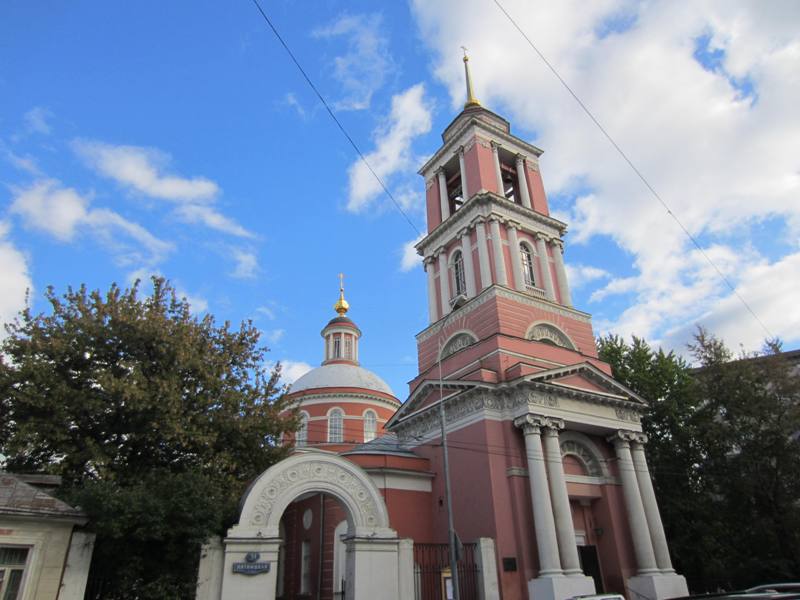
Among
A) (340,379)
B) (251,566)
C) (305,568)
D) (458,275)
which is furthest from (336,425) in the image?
(251,566)

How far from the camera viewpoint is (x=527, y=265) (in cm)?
2641

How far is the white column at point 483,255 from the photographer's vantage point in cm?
2442

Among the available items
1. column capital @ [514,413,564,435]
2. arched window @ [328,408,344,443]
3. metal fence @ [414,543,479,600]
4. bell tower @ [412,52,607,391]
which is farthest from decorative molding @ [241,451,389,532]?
arched window @ [328,408,344,443]

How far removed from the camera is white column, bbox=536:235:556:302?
25767 mm

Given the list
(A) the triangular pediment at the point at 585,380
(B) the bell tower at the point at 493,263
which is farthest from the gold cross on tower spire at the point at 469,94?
(A) the triangular pediment at the point at 585,380

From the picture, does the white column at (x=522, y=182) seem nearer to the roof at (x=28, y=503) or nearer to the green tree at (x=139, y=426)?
the green tree at (x=139, y=426)

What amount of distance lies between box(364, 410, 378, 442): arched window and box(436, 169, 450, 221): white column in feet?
44.1

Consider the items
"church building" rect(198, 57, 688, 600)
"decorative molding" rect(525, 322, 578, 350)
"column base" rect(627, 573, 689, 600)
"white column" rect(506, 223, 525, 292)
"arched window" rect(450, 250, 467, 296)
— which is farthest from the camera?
"arched window" rect(450, 250, 467, 296)

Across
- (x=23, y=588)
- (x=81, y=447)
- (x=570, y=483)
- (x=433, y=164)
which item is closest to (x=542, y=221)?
(x=433, y=164)

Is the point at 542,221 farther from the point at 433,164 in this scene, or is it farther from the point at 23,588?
the point at 23,588

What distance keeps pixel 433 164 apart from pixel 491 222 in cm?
705

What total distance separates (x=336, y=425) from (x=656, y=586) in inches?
786

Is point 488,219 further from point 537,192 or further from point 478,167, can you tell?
point 537,192

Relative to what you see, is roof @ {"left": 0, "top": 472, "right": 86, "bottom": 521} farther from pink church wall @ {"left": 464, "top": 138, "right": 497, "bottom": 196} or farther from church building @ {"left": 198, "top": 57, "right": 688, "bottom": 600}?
pink church wall @ {"left": 464, "top": 138, "right": 497, "bottom": 196}
